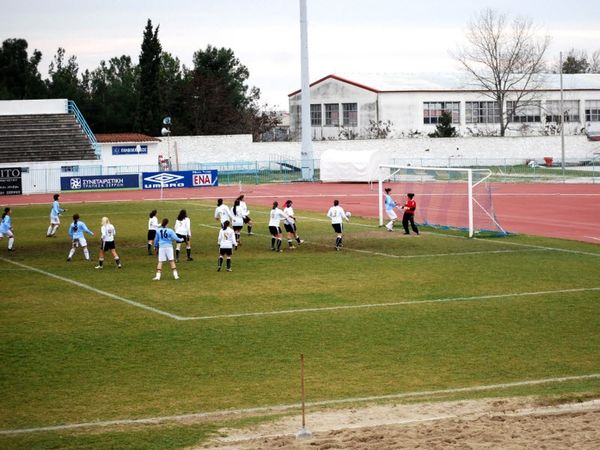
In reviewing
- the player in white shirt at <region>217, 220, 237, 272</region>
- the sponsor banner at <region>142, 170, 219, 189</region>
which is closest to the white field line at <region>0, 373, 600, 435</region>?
the player in white shirt at <region>217, 220, 237, 272</region>

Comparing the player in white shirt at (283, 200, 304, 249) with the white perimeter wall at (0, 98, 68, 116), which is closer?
the player in white shirt at (283, 200, 304, 249)

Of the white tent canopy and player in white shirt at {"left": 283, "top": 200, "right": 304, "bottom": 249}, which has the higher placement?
the white tent canopy

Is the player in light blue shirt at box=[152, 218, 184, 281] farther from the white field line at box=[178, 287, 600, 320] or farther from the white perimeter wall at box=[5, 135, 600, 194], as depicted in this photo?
the white perimeter wall at box=[5, 135, 600, 194]

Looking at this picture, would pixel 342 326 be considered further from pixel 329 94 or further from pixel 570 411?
pixel 329 94

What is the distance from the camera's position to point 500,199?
206 feet

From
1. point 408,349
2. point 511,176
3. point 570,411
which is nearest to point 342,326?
point 408,349

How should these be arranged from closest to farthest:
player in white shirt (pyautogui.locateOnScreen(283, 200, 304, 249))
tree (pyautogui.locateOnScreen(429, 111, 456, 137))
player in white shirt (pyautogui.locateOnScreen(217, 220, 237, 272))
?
player in white shirt (pyautogui.locateOnScreen(217, 220, 237, 272)) → player in white shirt (pyautogui.locateOnScreen(283, 200, 304, 249)) → tree (pyautogui.locateOnScreen(429, 111, 456, 137))

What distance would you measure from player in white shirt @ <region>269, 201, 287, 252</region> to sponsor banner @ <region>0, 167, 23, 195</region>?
40881mm

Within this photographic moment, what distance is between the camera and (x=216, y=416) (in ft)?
52.9

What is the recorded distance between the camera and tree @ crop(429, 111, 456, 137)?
A: 10744 centimetres

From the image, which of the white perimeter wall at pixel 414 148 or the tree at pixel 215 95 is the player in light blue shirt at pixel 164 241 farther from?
the tree at pixel 215 95

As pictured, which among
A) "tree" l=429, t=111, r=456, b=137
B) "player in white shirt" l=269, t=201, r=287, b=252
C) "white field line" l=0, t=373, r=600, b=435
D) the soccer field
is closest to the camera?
"white field line" l=0, t=373, r=600, b=435

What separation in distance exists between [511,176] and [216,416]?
233 feet

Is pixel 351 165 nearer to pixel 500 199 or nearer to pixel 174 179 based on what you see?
pixel 174 179
